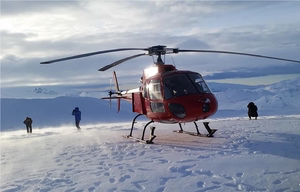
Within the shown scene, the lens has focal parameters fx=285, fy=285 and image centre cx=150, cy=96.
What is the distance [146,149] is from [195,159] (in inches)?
97.6

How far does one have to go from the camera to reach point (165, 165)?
25.3ft

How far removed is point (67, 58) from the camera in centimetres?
895

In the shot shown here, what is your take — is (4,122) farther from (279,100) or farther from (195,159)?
A: (279,100)

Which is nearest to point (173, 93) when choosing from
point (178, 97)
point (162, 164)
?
point (178, 97)

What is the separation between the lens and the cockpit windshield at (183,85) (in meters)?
10.1

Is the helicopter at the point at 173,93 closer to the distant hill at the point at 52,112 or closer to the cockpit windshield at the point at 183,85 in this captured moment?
the cockpit windshield at the point at 183,85

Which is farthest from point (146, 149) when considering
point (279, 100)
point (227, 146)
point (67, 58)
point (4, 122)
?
point (279, 100)

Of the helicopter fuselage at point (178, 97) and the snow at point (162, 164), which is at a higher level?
the helicopter fuselage at point (178, 97)

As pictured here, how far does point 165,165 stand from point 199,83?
3.82m

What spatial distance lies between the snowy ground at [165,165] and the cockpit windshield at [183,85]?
6.28 ft

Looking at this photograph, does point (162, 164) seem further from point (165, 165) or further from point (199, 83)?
point (199, 83)

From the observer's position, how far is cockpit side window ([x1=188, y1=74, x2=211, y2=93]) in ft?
33.6

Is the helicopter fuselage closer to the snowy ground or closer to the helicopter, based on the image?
the helicopter

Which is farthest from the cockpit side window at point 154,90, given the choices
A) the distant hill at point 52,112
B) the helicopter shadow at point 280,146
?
the distant hill at point 52,112
